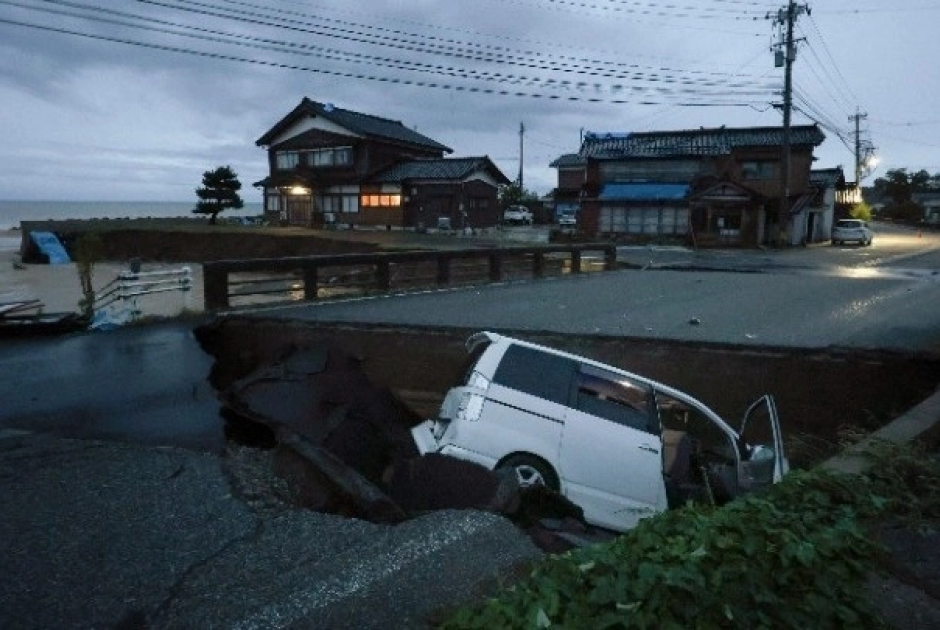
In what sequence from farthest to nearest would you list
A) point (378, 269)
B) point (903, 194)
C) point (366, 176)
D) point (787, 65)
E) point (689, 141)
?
point (903, 194)
point (689, 141)
point (366, 176)
point (787, 65)
point (378, 269)

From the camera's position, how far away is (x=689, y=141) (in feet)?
157

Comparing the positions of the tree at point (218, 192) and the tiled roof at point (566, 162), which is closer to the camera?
the tree at point (218, 192)

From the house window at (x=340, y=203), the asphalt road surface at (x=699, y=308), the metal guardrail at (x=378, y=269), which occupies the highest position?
the house window at (x=340, y=203)

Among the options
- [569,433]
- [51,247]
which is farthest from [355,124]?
[569,433]

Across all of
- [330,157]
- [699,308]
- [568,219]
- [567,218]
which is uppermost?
[330,157]

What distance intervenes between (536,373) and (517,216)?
188 ft

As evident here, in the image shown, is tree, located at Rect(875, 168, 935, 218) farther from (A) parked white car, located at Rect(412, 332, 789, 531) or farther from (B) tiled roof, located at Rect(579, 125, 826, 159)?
(A) parked white car, located at Rect(412, 332, 789, 531)

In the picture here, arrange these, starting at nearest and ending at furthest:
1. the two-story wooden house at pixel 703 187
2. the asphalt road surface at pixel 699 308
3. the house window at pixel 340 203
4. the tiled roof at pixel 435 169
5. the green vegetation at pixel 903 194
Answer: the asphalt road surface at pixel 699 308 < the two-story wooden house at pixel 703 187 < the tiled roof at pixel 435 169 < the house window at pixel 340 203 < the green vegetation at pixel 903 194

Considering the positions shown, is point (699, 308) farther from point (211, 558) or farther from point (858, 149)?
point (858, 149)

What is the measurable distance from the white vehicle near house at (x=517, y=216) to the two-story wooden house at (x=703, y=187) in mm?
14160

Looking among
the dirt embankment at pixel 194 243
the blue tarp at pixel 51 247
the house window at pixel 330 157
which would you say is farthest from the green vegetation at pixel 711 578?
the house window at pixel 330 157

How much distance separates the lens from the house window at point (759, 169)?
43781 mm

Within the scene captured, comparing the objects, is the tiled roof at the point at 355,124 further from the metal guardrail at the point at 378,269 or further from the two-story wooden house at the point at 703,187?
the metal guardrail at the point at 378,269

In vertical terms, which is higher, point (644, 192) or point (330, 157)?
point (330, 157)
